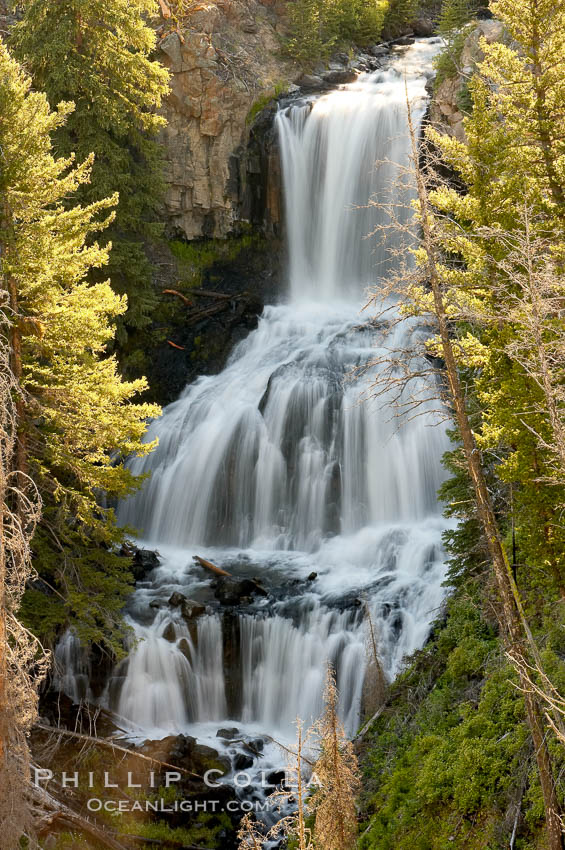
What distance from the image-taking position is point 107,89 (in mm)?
22125

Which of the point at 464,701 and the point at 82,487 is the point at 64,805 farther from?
the point at 464,701

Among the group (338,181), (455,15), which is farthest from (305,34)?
(338,181)

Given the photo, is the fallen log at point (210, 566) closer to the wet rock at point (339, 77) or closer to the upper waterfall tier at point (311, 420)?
the upper waterfall tier at point (311, 420)

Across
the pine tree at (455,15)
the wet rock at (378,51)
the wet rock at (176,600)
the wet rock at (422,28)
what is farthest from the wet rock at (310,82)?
the wet rock at (176,600)

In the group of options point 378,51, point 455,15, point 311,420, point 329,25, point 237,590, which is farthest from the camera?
point 378,51

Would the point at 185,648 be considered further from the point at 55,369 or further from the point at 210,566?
the point at 55,369

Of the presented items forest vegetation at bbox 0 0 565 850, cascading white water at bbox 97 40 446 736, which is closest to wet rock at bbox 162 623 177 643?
cascading white water at bbox 97 40 446 736

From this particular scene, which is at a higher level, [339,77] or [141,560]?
[339,77]

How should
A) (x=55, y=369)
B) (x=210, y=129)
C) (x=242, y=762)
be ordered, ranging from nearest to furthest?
(x=55, y=369) → (x=242, y=762) → (x=210, y=129)

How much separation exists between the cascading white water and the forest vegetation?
6.25ft

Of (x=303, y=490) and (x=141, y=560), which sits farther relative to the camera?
(x=303, y=490)

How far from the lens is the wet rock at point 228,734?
15.0 meters

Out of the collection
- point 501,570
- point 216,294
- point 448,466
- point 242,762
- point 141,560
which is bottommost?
point 242,762

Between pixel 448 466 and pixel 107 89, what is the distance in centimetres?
1498
